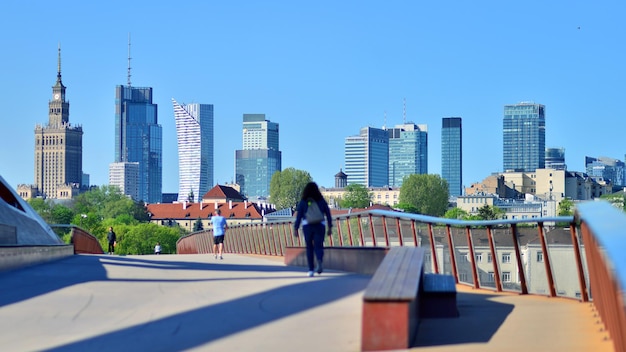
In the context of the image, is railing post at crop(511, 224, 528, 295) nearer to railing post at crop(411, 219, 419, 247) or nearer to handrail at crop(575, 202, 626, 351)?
handrail at crop(575, 202, 626, 351)

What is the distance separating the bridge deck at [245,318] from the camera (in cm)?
1023

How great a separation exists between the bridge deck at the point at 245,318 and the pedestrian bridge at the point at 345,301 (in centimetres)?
2

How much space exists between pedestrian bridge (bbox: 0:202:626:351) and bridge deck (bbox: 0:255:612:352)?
0.6 inches

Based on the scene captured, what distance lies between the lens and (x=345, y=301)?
42.7 ft

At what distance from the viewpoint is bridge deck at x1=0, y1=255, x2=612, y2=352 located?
10.2 metres

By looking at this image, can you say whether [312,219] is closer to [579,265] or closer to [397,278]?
[579,265]

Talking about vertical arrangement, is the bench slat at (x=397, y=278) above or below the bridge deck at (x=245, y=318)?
above

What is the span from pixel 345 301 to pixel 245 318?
1464mm

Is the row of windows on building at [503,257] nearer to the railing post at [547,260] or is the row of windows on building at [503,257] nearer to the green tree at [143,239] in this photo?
the railing post at [547,260]

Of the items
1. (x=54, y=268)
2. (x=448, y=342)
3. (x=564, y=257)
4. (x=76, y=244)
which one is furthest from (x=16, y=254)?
(x=76, y=244)

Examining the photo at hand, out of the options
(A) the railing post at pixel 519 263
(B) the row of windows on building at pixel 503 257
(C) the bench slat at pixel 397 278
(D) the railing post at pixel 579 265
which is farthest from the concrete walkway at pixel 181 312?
(D) the railing post at pixel 579 265

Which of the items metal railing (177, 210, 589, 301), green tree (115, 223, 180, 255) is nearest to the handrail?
metal railing (177, 210, 589, 301)

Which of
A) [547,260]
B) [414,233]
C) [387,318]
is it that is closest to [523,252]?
[547,260]

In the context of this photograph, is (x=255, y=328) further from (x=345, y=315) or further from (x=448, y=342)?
(x=448, y=342)
